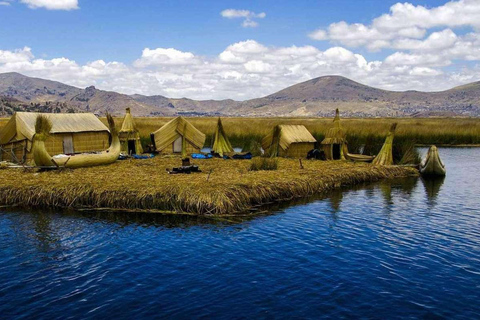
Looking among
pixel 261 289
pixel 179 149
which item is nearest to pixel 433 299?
pixel 261 289

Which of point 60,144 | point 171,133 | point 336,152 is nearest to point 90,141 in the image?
point 60,144

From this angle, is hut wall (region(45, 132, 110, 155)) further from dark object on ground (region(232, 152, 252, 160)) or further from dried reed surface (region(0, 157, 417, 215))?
dark object on ground (region(232, 152, 252, 160))

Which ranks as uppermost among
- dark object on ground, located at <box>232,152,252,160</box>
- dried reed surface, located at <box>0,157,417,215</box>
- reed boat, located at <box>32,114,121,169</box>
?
reed boat, located at <box>32,114,121,169</box>

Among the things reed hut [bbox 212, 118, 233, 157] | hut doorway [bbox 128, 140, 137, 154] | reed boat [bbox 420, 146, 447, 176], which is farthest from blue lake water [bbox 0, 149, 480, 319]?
hut doorway [bbox 128, 140, 137, 154]

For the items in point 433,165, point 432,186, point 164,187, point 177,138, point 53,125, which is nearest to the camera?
point 164,187

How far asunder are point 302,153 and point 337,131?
10.6ft

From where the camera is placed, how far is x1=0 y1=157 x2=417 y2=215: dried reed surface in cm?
1809

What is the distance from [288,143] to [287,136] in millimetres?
733

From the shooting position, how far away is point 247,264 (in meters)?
13.0

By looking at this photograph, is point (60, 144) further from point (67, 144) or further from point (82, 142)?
point (82, 142)

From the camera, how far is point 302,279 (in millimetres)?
11898

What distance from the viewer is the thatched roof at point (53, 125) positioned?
28.5m

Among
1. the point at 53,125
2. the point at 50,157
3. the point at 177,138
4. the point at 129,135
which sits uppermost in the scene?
the point at 53,125

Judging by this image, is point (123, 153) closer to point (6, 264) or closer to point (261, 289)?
point (6, 264)
